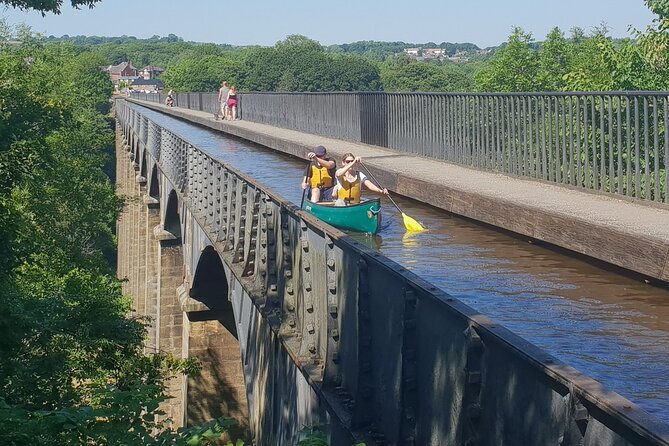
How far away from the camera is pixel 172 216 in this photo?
27.4m

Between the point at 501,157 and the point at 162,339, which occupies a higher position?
the point at 501,157

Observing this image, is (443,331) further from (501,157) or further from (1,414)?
(501,157)

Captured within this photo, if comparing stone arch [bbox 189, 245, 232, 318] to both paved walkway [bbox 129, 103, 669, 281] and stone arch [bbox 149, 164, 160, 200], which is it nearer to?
paved walkway [bbox 129, 103, 669, 281]

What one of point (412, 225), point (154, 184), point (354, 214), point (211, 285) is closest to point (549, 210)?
point (412, 225)

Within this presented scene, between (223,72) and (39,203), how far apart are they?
140 meters

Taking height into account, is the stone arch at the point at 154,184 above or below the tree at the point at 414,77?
below

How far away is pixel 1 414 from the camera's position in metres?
6.61

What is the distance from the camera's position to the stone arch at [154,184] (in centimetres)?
3085

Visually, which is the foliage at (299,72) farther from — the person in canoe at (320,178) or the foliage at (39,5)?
the person in canoe at (320,178)

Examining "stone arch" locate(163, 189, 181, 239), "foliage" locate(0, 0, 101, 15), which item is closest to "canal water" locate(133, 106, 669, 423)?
"foliage" locate(0, 0, 101, 15)

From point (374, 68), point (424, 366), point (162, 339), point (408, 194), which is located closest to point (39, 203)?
point (162, 339)

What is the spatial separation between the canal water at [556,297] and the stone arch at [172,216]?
11293mm

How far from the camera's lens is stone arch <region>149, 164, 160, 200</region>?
3085cm

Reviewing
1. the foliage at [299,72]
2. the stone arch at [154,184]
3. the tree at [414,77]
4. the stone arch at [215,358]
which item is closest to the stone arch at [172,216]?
the stone arch at [154,184]
